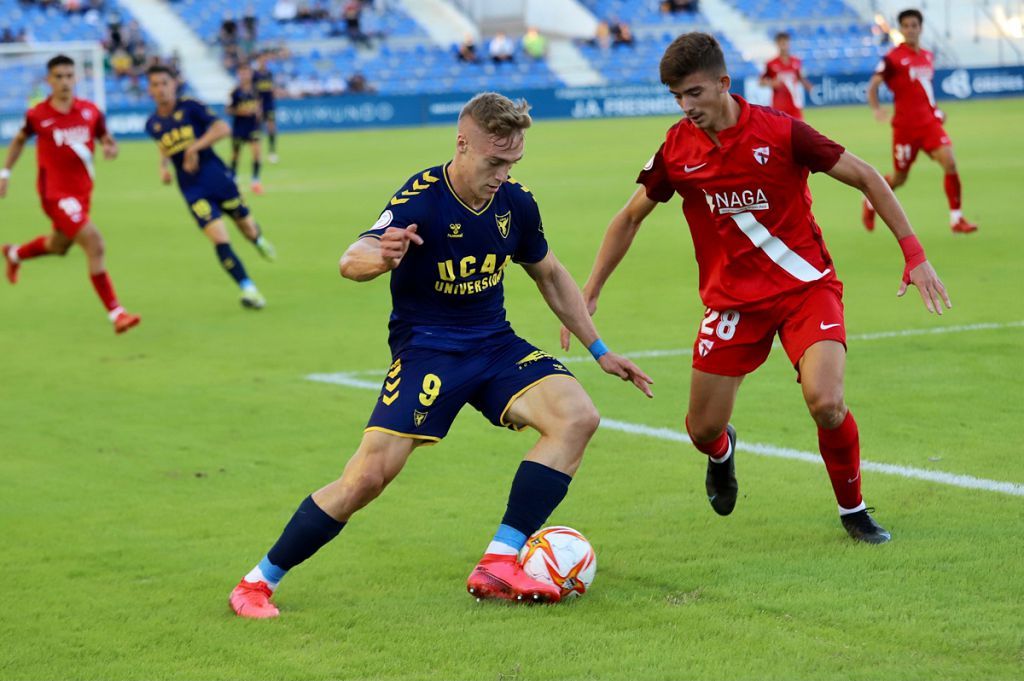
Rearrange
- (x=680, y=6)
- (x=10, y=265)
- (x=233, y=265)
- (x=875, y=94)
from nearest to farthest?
(x=233, y=265), (x=10, y=265), (x=875, y=94), (x=680, y=6)

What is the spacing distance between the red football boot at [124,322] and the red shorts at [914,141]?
8.62 metres

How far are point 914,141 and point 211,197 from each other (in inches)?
305

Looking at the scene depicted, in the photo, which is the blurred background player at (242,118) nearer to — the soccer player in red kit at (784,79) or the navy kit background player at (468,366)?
the soccer player in red kit at (784,79)

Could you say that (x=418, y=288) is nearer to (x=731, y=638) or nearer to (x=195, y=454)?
(x=731, y=638)

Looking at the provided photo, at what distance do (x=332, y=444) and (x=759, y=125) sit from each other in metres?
3.44

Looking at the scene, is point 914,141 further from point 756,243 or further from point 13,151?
point 756,243

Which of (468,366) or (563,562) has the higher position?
(468,366)

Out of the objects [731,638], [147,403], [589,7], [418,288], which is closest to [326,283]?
[147,403]

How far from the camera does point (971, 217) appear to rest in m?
17.3

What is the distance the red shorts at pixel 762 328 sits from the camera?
19.1 feet

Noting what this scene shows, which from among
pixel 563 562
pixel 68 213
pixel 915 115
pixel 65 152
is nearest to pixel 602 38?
pixel 915 115

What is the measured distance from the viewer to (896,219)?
5668 mm

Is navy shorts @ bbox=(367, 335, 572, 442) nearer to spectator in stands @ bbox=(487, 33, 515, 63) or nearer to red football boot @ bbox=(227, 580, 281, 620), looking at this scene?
red football boot @ bbox=(227, 580, 281, 620)

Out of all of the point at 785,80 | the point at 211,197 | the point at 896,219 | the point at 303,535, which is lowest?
the point at 785,80
